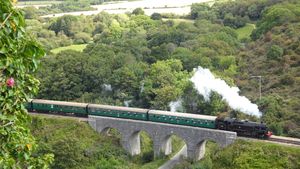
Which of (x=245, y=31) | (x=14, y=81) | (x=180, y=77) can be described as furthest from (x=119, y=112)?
(x=245, y=31)

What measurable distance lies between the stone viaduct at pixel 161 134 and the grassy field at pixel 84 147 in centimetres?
68

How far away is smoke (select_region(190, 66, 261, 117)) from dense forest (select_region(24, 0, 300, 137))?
0.60 metres

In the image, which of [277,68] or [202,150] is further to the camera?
[277,68]

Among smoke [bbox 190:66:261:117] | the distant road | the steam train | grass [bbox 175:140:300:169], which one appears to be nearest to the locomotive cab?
the steam train

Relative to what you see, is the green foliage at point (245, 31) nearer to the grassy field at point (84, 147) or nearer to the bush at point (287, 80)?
the bush at point (287, 80)

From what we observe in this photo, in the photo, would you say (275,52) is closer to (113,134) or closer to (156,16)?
(113,134)

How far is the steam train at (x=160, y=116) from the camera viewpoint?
31.8 m

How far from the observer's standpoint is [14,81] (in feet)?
28.7

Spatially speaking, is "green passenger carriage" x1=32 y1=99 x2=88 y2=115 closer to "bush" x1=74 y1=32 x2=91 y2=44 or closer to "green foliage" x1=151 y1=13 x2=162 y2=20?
"bush" x1=74 y1=32 x2=91 y2=44

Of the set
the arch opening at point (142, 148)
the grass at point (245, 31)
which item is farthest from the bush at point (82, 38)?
the arch opening at point (142, 148)

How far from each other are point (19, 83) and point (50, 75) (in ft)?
135

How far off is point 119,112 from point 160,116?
12.9 feet

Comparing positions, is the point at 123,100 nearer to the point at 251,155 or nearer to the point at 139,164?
the point at 139,164

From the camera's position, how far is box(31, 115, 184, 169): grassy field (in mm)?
34969
